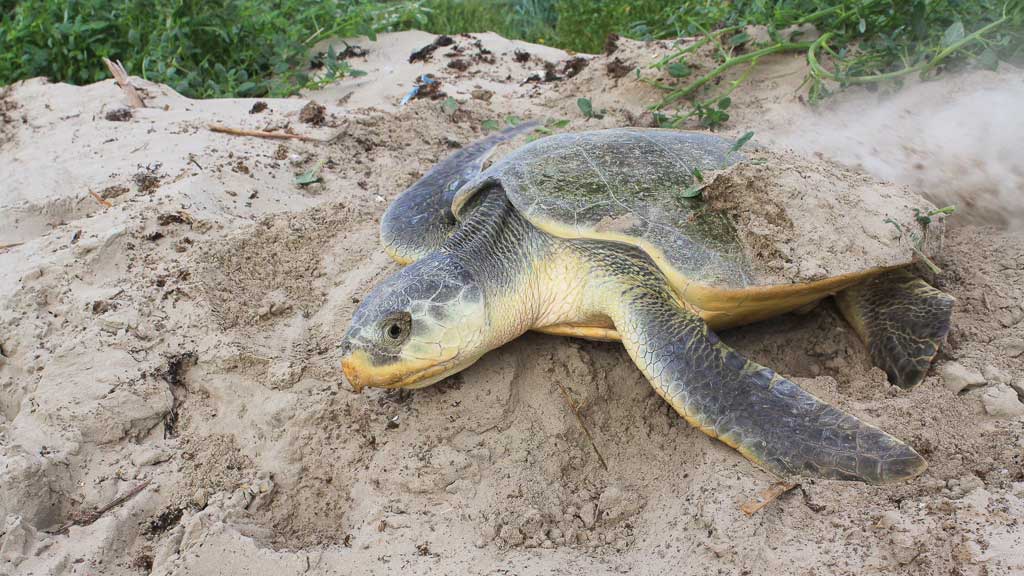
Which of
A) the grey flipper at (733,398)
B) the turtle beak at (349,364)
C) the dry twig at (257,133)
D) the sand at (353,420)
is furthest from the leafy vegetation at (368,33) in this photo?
the turtle beak at (349,364)

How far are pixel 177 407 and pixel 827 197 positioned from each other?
1963 mm

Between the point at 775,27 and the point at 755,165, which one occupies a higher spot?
the point at 755,165

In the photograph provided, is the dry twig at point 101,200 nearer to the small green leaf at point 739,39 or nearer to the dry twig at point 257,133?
the dry twig at point 257,133

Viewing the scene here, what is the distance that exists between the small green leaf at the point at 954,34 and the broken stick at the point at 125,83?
382 centimetres

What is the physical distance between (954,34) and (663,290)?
2.03 m

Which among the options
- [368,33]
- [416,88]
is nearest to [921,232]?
[416,88]

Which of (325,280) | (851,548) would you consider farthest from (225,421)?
(851,548)

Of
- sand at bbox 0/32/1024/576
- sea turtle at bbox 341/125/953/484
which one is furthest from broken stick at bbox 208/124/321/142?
sea turtle at bbox 341/125/953/484

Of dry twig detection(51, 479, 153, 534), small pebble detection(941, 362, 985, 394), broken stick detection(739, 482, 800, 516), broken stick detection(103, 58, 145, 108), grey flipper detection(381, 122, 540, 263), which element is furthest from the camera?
broken stick detection(103, 58, 145, 108)

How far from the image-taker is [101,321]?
2166mm

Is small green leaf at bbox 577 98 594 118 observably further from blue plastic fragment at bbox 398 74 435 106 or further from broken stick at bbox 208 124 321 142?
broken stick at bbox 208 124 321 142

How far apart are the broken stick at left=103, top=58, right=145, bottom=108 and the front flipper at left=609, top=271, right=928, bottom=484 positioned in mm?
2940

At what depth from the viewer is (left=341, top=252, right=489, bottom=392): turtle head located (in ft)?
6.09

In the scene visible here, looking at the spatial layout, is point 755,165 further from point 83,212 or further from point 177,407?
point 83,212
